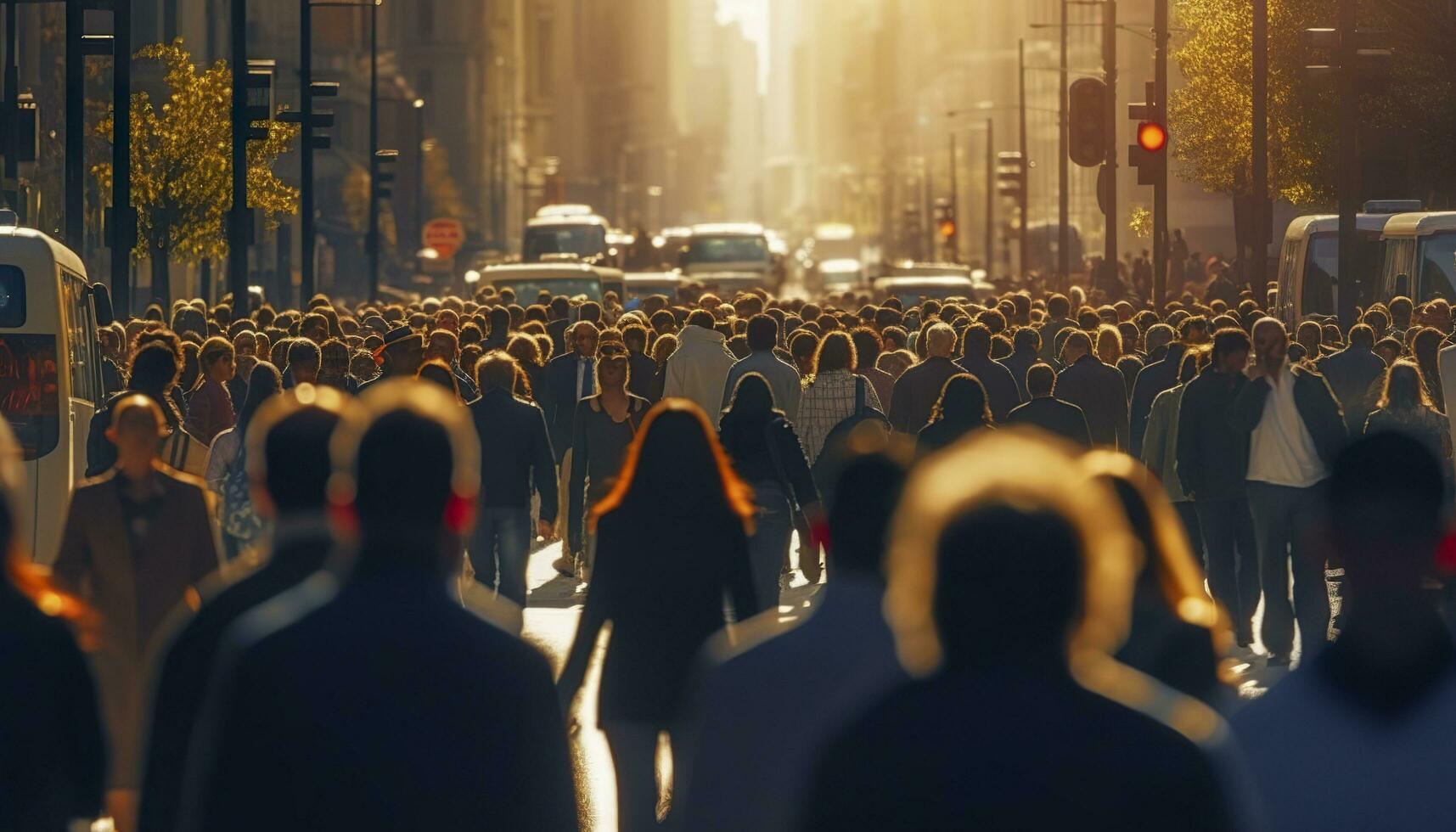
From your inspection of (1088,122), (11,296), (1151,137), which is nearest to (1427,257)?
(1151,137)

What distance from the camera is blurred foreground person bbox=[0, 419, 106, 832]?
15.8 feet

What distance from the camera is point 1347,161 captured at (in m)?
29.2

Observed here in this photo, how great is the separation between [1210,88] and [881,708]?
165 feet

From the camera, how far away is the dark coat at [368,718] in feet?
13.6

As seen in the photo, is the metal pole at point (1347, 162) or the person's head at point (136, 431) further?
the metal pole at point (1347, 162)

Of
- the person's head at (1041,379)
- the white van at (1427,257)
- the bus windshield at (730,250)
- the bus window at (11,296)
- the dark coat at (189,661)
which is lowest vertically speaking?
the dark coat at (189,661)

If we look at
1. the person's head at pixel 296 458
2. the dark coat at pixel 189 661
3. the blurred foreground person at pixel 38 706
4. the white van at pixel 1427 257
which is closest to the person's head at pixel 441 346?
the dark coat at pixel 189 661

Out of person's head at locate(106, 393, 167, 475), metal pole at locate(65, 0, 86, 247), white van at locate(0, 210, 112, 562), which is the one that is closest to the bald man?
white van at locate(0, 210, 112, 562)

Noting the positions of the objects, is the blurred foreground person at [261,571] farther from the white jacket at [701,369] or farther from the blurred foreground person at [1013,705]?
the white jacket at [701,369]

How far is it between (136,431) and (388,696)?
156 inches

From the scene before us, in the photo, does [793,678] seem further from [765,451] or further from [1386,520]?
[765,451]

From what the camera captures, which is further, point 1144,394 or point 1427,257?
→ point 1427,257

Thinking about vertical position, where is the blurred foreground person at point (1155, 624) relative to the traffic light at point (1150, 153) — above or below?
below

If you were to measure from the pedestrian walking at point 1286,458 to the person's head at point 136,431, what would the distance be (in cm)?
655
